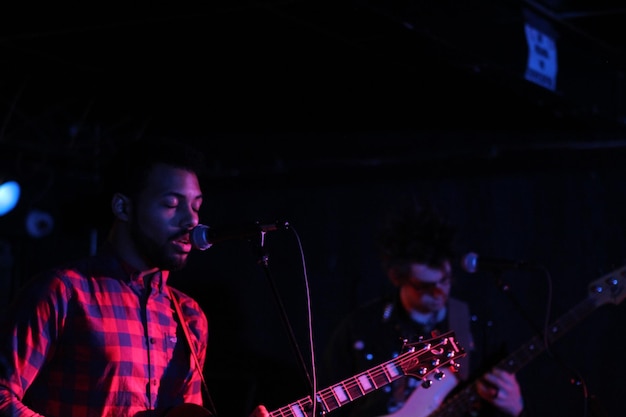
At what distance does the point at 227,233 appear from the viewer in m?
2.84

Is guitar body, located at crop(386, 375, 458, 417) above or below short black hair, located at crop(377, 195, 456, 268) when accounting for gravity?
below

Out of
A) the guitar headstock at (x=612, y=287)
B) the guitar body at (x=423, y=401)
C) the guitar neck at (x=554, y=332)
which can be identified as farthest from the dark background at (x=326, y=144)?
the guitar body at (x=423, y=401)

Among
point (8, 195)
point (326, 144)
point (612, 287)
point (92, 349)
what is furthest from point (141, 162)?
point (326, 144)

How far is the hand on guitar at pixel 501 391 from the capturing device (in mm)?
4949

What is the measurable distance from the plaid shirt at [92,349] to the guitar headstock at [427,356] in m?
0.96

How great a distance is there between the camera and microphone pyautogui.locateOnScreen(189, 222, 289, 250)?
9.33 ft

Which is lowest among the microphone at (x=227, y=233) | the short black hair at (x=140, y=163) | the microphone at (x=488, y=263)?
the microphone at (x=227, y=233)

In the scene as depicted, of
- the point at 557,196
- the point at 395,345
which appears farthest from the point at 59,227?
the point at 557,196

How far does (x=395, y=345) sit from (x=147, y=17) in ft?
8.27

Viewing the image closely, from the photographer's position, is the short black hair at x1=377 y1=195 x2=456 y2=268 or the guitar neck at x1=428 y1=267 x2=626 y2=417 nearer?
the guitar neck at x1=428 y1=267 x2=626 y2=417

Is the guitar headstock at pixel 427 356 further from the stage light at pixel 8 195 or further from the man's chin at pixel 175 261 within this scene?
the stage light at pixel 8 195

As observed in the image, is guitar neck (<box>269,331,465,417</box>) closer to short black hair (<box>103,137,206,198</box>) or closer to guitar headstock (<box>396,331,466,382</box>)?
guitar headstock (<box>396,331,466,382</box>)

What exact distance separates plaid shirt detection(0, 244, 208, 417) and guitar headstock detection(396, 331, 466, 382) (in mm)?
964

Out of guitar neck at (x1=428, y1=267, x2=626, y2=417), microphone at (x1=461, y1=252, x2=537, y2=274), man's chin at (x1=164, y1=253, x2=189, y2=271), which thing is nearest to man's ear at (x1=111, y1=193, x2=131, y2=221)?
man's chin at (x1=164, y1=253, x2=189, y2=271)
